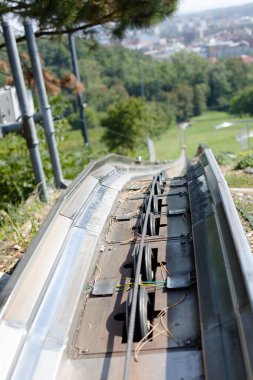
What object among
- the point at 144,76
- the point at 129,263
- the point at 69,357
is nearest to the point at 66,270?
the point at 129,263

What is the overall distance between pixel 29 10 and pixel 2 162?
289cm

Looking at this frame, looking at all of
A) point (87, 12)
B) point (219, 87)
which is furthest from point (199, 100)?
point (87, 12)

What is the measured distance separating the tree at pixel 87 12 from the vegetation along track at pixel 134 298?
13.9 ft

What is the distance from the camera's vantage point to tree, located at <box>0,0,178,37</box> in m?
6.75

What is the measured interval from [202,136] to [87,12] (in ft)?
154

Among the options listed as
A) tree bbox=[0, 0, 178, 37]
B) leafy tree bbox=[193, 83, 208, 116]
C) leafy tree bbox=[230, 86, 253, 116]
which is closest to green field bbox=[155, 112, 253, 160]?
leafy tree bbox=[230, 86, 253, 116]

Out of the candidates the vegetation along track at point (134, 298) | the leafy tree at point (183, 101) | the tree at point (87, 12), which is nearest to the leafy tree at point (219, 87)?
the leafy tree at point (183, 101)

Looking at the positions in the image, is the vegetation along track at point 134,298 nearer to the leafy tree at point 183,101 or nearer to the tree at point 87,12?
the tree at point 87,12

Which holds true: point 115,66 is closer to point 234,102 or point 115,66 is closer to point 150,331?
point 234,102

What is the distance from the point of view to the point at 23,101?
661 cm

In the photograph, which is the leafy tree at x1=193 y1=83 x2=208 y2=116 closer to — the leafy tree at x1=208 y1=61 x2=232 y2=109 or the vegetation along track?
the leafy tree at x1=208 y1=61 x2=232 y2=109

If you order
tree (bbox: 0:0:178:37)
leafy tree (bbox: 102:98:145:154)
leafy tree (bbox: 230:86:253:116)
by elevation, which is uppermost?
leafy tree (bbox: 230:86:253:116)

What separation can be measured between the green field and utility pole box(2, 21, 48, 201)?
32849 millimetres

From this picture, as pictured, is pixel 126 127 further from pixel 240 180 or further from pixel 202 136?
pixel 240 180
